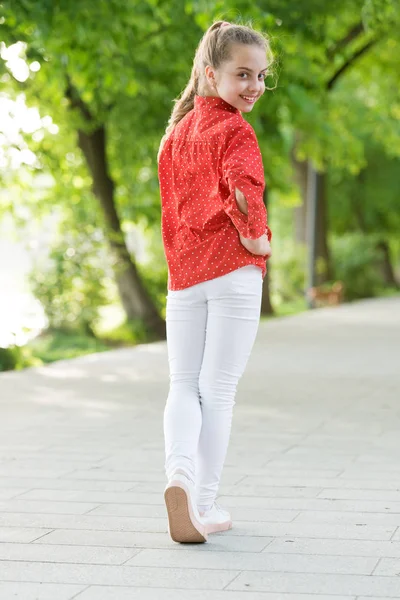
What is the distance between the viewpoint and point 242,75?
4.80m

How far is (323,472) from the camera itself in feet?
21.2

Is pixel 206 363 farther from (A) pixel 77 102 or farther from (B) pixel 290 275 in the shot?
(B) pixel 290 275

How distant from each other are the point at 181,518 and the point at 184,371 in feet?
1.91

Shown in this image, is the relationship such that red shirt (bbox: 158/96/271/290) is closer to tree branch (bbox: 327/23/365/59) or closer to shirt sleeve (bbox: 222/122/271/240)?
shirt sleeve (bbox: 222/122/271/240)

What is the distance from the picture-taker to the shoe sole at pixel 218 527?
493 cm

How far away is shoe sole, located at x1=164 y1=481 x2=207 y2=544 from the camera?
15.1ft

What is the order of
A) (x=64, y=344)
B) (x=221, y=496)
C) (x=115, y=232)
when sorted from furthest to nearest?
(x=115, y=232)
(x=64, y=344)
(x=221, y=496)

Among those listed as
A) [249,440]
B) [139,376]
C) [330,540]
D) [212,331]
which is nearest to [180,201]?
[212,331]

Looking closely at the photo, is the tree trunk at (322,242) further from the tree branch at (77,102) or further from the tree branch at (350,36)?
the tree branch at (77,102)

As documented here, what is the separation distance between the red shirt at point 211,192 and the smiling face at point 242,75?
0.21ft

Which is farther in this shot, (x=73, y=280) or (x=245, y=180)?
(x=73, y=280)

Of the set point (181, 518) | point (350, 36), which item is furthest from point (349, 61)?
point (181, 518)

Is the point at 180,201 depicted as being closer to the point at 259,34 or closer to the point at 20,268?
the point at 259,34

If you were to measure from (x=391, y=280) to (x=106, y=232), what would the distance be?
2125 cm
